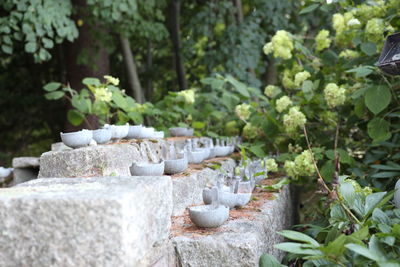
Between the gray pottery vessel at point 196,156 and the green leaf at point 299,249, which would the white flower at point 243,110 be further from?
the green leaf at point 299,249

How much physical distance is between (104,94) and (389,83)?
1952 millimetres

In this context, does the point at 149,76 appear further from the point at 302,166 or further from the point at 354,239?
the point at 354,239

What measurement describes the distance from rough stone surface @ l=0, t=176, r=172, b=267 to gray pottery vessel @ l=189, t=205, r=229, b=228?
442 mm

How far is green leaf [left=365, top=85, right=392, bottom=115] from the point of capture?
2.68 m

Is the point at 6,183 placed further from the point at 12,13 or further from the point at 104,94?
the point at 12,13

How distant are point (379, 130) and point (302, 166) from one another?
499 mm

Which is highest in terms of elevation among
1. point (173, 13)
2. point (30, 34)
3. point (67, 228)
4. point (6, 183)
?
point (173, 13)

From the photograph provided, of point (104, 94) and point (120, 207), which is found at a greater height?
point (104, 94)

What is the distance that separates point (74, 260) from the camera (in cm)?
133

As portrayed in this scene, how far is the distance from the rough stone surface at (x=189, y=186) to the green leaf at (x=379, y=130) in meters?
0.97

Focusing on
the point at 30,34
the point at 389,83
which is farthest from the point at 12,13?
the point at 389,83

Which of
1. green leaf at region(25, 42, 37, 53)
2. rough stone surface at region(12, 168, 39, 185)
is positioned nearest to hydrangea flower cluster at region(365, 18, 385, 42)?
rough stone surface at region(12, 168, 39, 185)

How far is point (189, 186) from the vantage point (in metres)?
2.32

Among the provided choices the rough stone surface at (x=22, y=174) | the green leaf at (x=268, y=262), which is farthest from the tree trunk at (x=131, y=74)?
the green leaf at (x=268, y=262)
